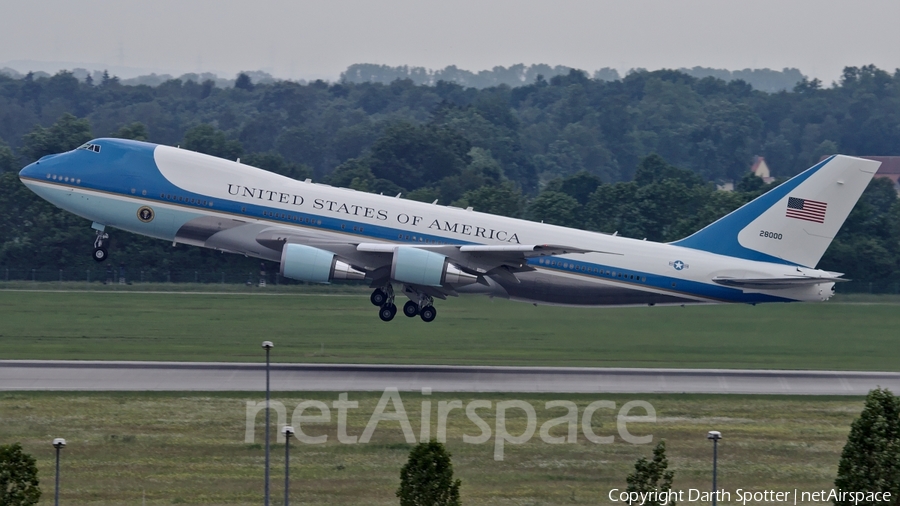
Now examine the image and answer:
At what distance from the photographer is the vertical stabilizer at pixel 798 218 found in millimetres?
41438

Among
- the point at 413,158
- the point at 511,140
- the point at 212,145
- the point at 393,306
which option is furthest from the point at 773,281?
the point at 511,140

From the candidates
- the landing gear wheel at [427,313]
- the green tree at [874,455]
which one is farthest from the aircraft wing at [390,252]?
the green tree at [874,455]

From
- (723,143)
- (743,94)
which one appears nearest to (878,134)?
(723,143)

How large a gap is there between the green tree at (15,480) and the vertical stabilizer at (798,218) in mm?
27854

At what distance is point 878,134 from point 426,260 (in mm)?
121661

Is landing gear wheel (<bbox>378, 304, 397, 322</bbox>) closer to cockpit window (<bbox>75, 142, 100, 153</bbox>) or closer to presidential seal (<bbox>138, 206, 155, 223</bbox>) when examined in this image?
presidential seal (<bbox>138, 206, 155, 223</bbox>)

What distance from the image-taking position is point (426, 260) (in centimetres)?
3972

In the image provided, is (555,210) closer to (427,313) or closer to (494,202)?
(494,202)

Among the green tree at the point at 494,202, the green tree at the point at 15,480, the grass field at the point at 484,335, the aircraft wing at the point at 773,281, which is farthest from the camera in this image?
the green tree at the point at 494,202

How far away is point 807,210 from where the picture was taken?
1655 inches

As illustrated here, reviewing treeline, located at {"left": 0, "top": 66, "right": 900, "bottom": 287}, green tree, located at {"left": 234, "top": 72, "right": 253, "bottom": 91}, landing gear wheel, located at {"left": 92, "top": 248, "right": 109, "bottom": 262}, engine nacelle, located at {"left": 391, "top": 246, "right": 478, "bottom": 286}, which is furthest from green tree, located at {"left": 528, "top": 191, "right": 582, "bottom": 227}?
green tree, located at {"left": 234, "top": 72, "right": 253, "bottom": 91}

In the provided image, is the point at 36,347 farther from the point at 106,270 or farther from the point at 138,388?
the point at 106,270

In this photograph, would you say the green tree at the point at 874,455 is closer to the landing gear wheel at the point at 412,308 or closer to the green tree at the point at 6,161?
the landing gear wheel at the point at 412,308

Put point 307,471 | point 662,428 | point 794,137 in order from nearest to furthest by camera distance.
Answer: point 307,471 < point 662,428 < point 794,137
